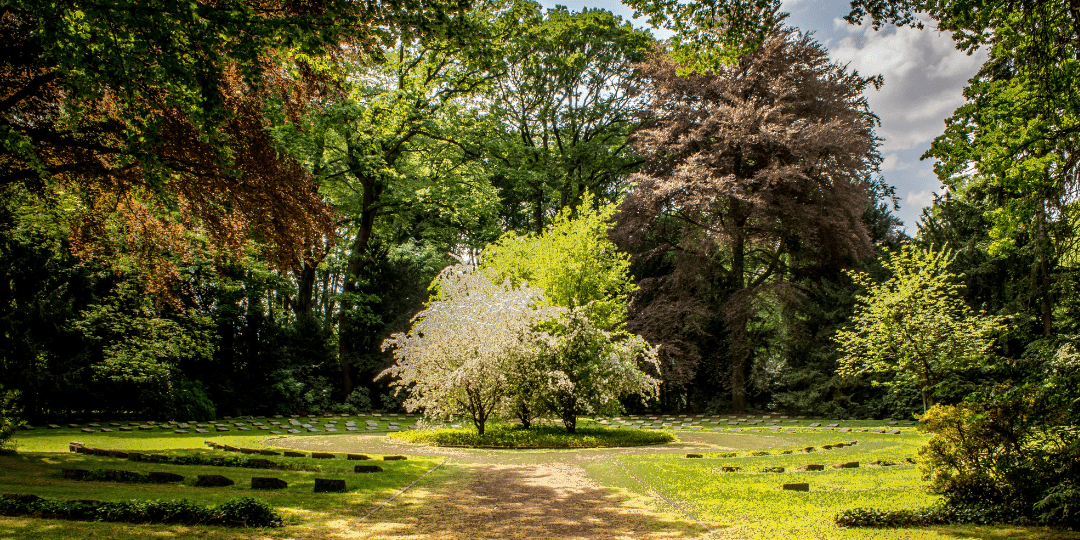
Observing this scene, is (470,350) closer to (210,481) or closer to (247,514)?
(210,481)

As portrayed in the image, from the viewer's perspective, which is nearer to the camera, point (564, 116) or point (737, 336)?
point (737, 336)

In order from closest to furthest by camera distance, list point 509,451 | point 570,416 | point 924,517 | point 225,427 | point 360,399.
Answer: point 924,517
point 509,451
point 570,416
point 225,427
point 360,399

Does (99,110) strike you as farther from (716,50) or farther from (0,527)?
(716,50)

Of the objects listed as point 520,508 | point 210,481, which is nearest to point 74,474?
point 210,481

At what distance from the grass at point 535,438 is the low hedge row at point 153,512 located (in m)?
8.02

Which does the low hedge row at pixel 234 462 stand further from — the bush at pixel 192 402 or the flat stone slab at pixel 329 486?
the bush at pixel 192 402

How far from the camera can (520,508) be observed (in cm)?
641

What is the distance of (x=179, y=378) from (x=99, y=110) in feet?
38.6

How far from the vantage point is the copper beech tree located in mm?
19719

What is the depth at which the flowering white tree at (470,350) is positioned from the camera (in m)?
13.1

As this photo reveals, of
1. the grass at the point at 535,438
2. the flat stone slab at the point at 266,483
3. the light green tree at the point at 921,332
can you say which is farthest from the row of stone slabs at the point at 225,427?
the light green tree at the point at 921,332

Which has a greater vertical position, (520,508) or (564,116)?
(564,116)

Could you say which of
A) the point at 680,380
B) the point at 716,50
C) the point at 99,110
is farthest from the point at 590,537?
the point at 680,380

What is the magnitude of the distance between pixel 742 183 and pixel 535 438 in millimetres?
11762
